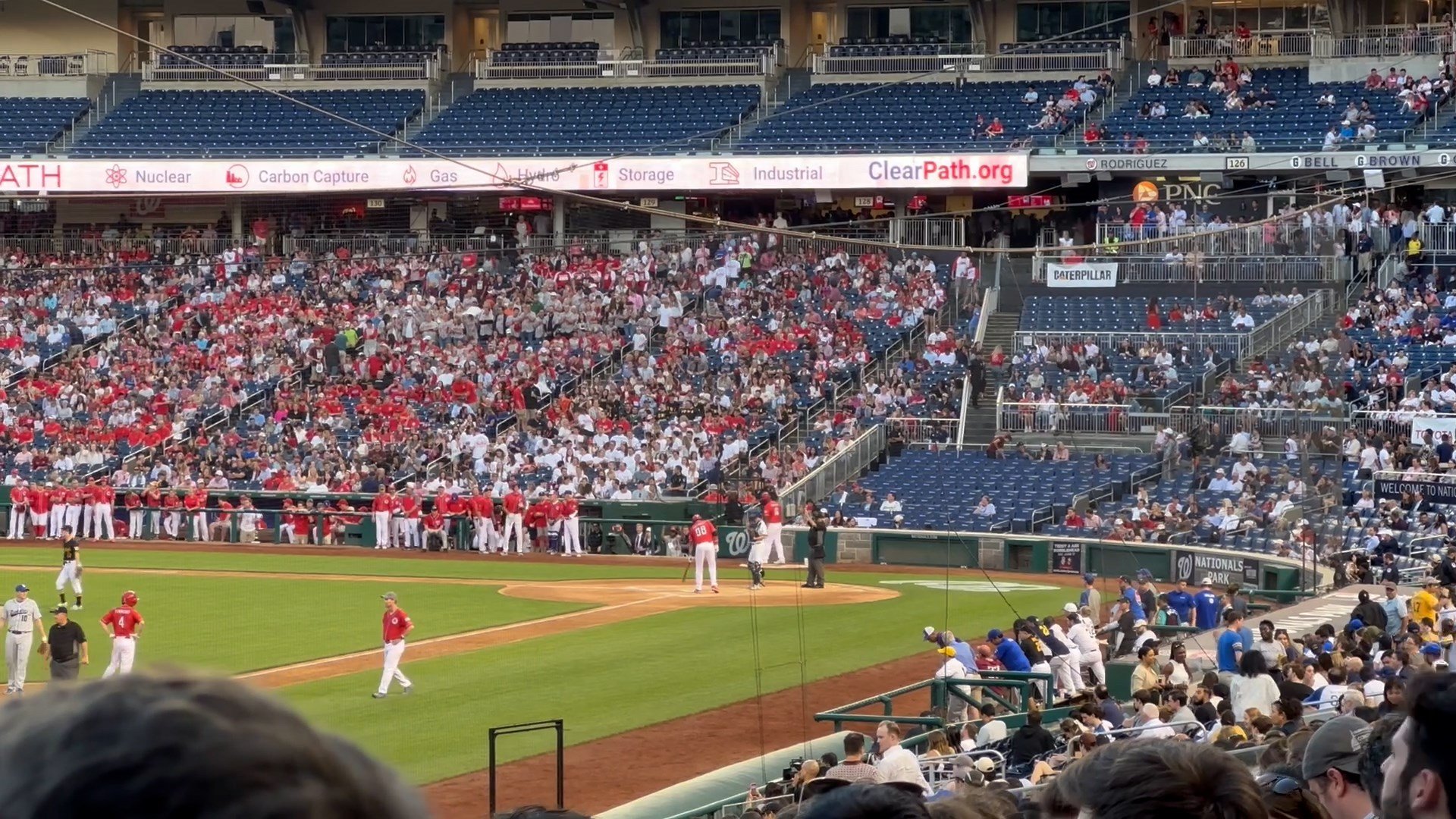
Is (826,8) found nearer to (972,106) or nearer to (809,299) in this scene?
(972,106)

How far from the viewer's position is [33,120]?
50.7 meters

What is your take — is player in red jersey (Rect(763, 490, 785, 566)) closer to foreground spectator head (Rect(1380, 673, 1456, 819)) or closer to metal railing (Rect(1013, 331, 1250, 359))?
metal railing (Rect(1013, 331, 1250, 359))

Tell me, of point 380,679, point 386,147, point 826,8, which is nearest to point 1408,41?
point 826,8

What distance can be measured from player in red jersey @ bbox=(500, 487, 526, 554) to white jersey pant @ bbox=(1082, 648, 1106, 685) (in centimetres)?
1818

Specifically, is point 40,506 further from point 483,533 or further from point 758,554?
point 758,554

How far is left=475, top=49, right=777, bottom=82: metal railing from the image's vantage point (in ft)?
162

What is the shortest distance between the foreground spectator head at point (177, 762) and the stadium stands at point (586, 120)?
4442cm

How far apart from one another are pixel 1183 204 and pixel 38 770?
133ft

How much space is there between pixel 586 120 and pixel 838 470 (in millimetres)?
16001

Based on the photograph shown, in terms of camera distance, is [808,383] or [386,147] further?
[386,147]

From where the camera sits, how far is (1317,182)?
41469 mm

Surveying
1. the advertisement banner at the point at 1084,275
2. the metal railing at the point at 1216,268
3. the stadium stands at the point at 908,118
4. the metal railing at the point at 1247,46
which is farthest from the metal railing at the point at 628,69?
the advertisement banner at the point at 1084,275

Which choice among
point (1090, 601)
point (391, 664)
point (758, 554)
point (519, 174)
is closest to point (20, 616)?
point (391, 664)

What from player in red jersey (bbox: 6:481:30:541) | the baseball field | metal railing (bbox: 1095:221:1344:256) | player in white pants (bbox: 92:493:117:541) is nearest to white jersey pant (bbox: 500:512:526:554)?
the baseball field
